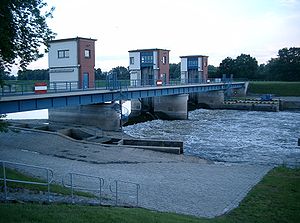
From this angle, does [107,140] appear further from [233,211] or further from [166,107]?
[166,107]

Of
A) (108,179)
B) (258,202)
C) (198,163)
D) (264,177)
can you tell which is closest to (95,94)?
(198,163)

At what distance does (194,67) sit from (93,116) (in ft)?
144

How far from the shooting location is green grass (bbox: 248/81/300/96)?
8180 centimetres

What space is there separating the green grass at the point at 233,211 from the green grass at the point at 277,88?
65.6 metres

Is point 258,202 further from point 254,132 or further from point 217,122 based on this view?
point 217,122

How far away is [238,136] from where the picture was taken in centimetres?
3816

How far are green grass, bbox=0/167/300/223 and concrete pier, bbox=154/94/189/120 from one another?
1340 inches

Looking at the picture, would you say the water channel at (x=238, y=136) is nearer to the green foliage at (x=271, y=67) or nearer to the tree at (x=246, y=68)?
the green foliage at (x=271, y=67)

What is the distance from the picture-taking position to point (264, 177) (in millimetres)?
19172

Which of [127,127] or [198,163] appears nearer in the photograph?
[198,163]

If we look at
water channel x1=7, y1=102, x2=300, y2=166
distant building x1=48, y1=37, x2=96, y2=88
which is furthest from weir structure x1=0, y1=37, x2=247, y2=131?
water channel x1=7, y1=102, x2=300, y2=166

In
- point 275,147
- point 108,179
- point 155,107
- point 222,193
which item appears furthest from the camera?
point 155,107

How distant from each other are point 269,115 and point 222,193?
4664cm

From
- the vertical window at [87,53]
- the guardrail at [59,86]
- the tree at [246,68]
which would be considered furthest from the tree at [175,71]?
the vertical window at [87,53]
